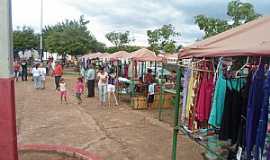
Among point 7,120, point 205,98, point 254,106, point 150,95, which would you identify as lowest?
point 150,95

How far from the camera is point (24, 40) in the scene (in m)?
55.0

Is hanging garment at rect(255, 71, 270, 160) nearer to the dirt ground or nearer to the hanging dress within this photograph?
the hanging dress

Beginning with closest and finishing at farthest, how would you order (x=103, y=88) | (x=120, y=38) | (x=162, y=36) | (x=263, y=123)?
(x=263, y=123) < (x=103, y=88) < (x=162, y=36) < (x=120, y=38)

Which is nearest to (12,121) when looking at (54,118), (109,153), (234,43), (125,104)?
(109,153)

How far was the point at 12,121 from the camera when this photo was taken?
5.27 meters

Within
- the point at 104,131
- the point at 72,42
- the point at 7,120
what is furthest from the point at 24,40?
the point at 7,120

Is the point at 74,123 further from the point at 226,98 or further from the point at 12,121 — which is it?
the point at 226,98

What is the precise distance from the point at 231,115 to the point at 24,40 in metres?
53.5

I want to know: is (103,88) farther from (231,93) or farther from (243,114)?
(243,114)

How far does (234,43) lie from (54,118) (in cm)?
783

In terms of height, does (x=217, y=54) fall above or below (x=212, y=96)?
above

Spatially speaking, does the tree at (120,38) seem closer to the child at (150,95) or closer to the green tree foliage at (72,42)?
the green tree foliage at (72,42)

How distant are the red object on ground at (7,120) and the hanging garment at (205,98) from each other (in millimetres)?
2898

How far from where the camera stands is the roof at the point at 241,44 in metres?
4.12
